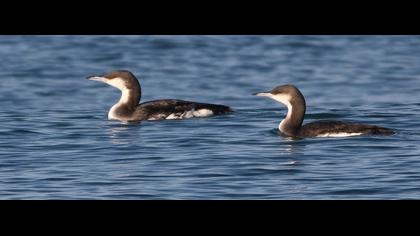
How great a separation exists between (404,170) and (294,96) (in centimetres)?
312

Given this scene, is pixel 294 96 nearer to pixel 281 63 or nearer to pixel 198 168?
pixel 198 168

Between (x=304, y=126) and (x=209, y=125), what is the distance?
1764 millimetres

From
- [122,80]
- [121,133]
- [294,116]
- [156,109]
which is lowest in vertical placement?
[121,133]

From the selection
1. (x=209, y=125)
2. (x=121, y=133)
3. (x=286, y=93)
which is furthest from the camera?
(x=209, y=125)

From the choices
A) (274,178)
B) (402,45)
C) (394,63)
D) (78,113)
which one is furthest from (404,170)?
(402,45)

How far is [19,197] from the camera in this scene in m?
12.7

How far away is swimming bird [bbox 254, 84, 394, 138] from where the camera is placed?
54.2 feet

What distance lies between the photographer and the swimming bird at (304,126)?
16516mm

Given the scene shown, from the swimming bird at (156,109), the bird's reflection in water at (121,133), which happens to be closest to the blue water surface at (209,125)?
the bird's reflection in water at (121,133)

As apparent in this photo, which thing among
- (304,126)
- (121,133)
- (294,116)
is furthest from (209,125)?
(304,126)

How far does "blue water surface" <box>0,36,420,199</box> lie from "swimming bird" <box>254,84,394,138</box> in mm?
124

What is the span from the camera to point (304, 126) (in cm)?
1691

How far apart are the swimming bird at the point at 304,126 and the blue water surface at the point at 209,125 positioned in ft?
0.41

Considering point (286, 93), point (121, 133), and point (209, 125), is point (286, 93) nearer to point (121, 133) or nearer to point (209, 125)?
point (209, 125)
